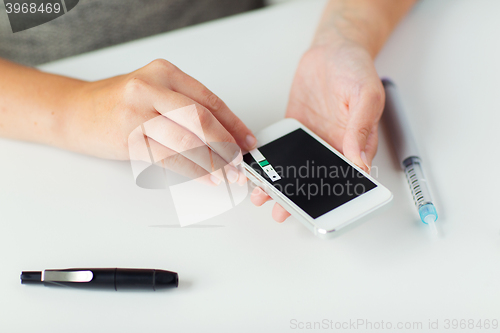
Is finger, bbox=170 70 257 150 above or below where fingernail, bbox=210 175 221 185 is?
above

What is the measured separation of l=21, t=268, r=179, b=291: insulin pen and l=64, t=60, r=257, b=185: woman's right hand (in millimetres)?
144

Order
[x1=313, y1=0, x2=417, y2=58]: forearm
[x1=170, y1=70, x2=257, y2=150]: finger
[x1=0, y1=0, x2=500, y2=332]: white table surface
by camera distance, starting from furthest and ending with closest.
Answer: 1. [x1=313, y1=0, x2=417, y2=58]: forearm
2. [x1=170, y1=70, x2=257, y2=150]: finger
3. [x1=0, y1=0, x2=500, y2=332]: white table surface

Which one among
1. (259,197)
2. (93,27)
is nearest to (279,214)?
(259,197)

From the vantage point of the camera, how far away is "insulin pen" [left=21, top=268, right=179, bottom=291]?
1.31ft

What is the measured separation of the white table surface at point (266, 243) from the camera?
39 centimetres

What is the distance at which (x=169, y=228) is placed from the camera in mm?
462

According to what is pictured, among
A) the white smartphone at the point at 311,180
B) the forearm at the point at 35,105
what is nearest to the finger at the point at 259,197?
the white smartphone at the point at 311,180

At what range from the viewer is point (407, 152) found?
0.50 metres

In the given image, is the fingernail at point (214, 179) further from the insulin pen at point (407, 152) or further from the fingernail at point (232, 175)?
the insulin pen at point (407, 152)

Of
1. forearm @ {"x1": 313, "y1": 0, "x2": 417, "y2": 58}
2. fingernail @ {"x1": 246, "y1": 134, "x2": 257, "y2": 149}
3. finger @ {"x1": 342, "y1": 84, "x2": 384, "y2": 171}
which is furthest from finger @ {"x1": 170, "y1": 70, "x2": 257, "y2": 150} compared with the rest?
forearm @ {"x1": 313, "y1": 0, "x2": 417, "y2": 58}

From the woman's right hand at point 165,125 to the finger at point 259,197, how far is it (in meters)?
0.03

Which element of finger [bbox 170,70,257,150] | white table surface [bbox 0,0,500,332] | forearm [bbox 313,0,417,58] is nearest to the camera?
white table surface [bbox 0,0,500,332]

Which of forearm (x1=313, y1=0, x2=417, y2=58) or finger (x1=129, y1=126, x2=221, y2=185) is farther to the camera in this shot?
forearm (x1=313, y1=0, x2=417, y2=58)

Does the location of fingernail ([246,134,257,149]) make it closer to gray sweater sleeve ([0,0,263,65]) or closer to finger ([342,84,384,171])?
finger ([342,84,384,171])
